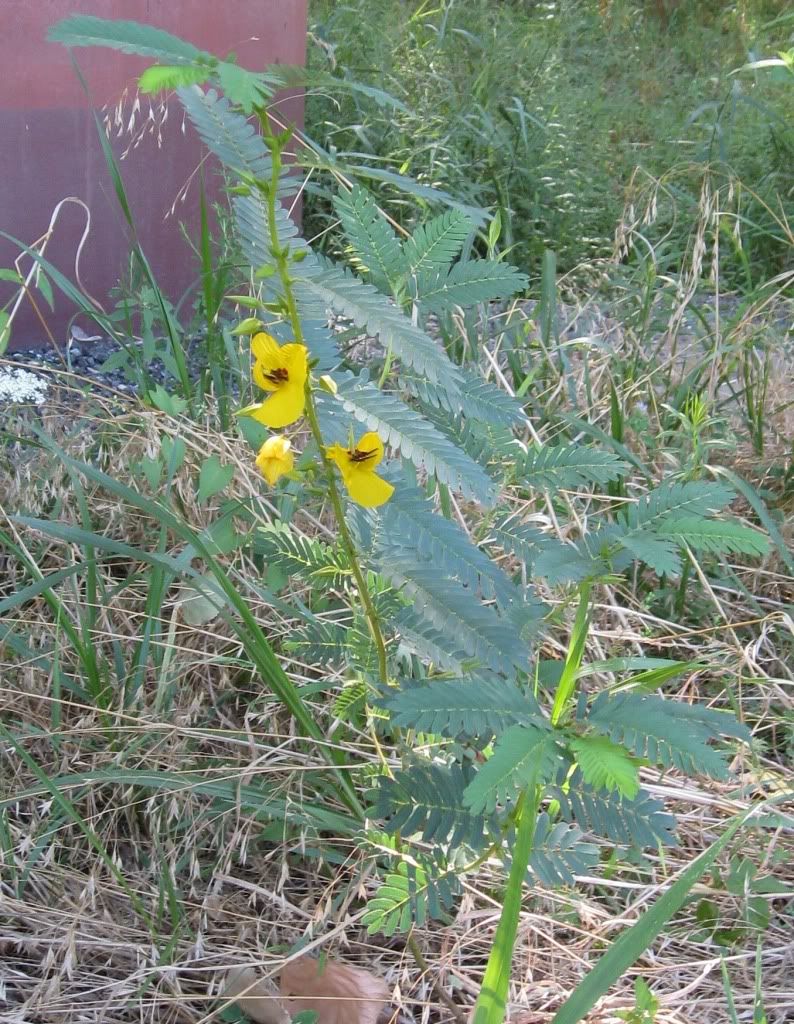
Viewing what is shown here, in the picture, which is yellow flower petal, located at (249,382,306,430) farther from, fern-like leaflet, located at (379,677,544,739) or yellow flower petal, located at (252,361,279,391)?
fern-like leaflet, located at (379,677,544,739)

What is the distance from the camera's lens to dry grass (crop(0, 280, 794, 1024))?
4.07ft

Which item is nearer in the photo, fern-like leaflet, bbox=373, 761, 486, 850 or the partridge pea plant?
the partridge pea plant

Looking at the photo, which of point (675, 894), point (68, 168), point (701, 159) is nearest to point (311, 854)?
point (675, 894)

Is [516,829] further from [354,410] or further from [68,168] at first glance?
[68,168]

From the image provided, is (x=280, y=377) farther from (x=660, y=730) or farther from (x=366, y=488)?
(x=660, y=730)

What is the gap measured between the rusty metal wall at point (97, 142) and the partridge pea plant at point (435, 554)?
1.83 metres

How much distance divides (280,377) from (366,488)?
124 mm

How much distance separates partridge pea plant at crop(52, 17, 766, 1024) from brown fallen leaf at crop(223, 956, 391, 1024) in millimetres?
132

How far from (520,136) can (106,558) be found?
8.81 ft

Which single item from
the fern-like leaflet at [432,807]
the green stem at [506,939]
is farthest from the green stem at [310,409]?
the green stem at [506,939]

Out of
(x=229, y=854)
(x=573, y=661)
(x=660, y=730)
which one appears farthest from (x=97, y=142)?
(x=660, y=730)

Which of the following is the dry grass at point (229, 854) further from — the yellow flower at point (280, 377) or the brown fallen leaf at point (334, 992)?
the yellow flower at point (280, 377)

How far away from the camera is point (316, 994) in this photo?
118cm

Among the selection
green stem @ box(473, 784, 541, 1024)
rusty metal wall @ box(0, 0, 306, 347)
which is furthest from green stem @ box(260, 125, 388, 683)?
rusty metal wall @ box(0, 0, 306, 347)
